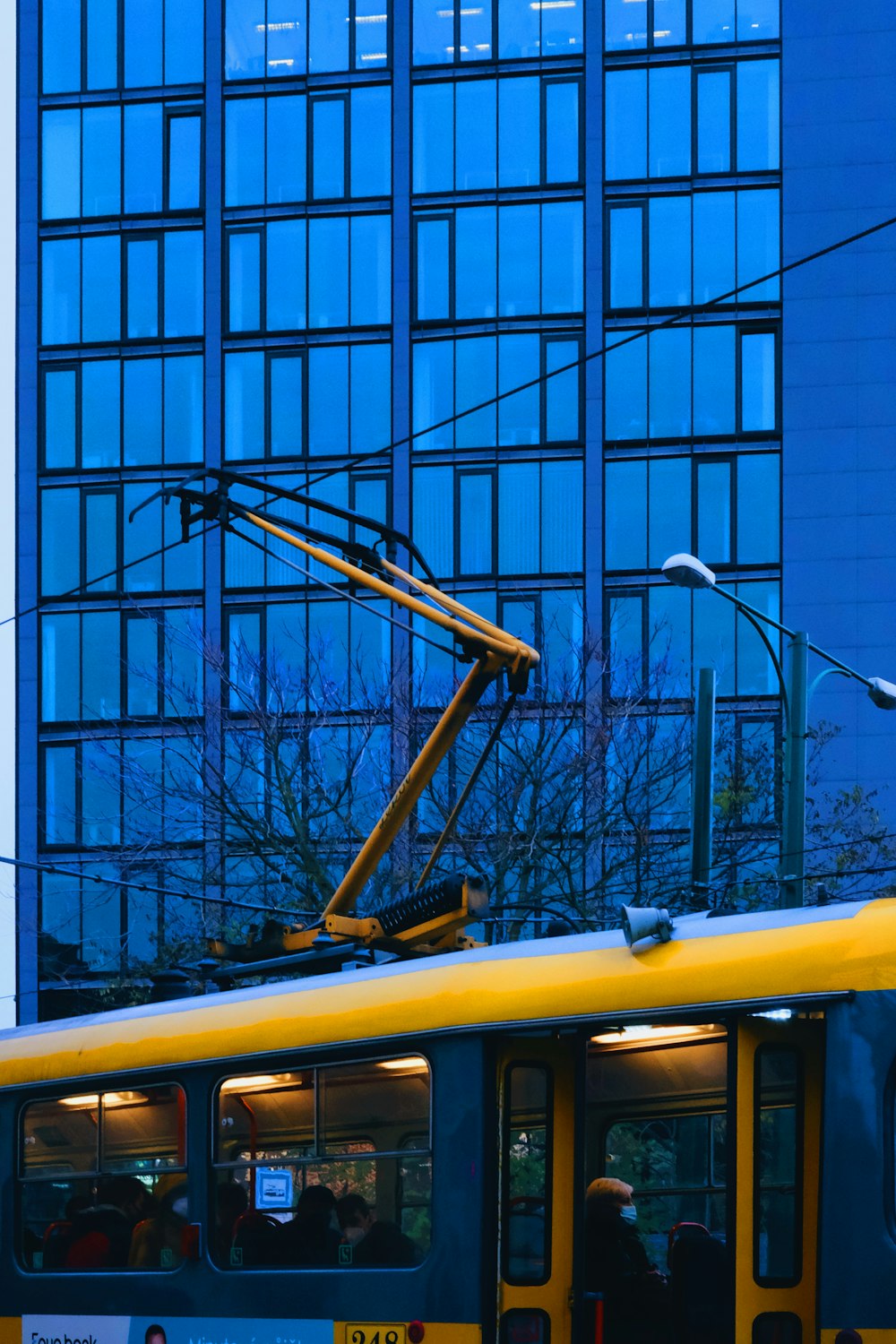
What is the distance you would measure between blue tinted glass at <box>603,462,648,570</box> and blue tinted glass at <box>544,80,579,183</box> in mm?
6055

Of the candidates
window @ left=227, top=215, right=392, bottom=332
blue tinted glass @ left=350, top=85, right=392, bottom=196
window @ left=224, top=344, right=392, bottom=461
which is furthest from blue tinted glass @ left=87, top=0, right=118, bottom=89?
window @ left=224, top=344, right=392, bottom=461

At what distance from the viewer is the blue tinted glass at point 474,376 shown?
36250mm

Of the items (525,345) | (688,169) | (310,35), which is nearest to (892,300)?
(688,169)

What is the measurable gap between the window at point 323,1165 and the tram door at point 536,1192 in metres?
0.37

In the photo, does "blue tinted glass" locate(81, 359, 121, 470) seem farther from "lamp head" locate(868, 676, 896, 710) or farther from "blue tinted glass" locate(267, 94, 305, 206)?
"lamp head" locate(868, 676, 896, 710)

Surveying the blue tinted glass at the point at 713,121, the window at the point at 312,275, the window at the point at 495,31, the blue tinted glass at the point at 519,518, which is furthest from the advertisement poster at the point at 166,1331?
the window at the point at 495,31

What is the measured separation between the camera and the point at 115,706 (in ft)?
120

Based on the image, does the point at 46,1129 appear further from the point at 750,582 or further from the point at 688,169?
the point at 688,169

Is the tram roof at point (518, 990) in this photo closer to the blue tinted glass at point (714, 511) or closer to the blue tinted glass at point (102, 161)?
the blue tinted glass at point (714, 511)

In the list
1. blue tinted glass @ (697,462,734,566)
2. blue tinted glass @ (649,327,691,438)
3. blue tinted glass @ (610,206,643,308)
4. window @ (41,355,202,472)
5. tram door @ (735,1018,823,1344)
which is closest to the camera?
tram door @ (735,1018,823,1344)

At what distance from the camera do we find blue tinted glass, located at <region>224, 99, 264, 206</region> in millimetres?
37781

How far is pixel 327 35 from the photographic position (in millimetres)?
37906

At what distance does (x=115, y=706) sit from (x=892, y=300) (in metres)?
17.0

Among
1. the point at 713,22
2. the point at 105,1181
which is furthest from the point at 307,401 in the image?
the point at 105,1181
